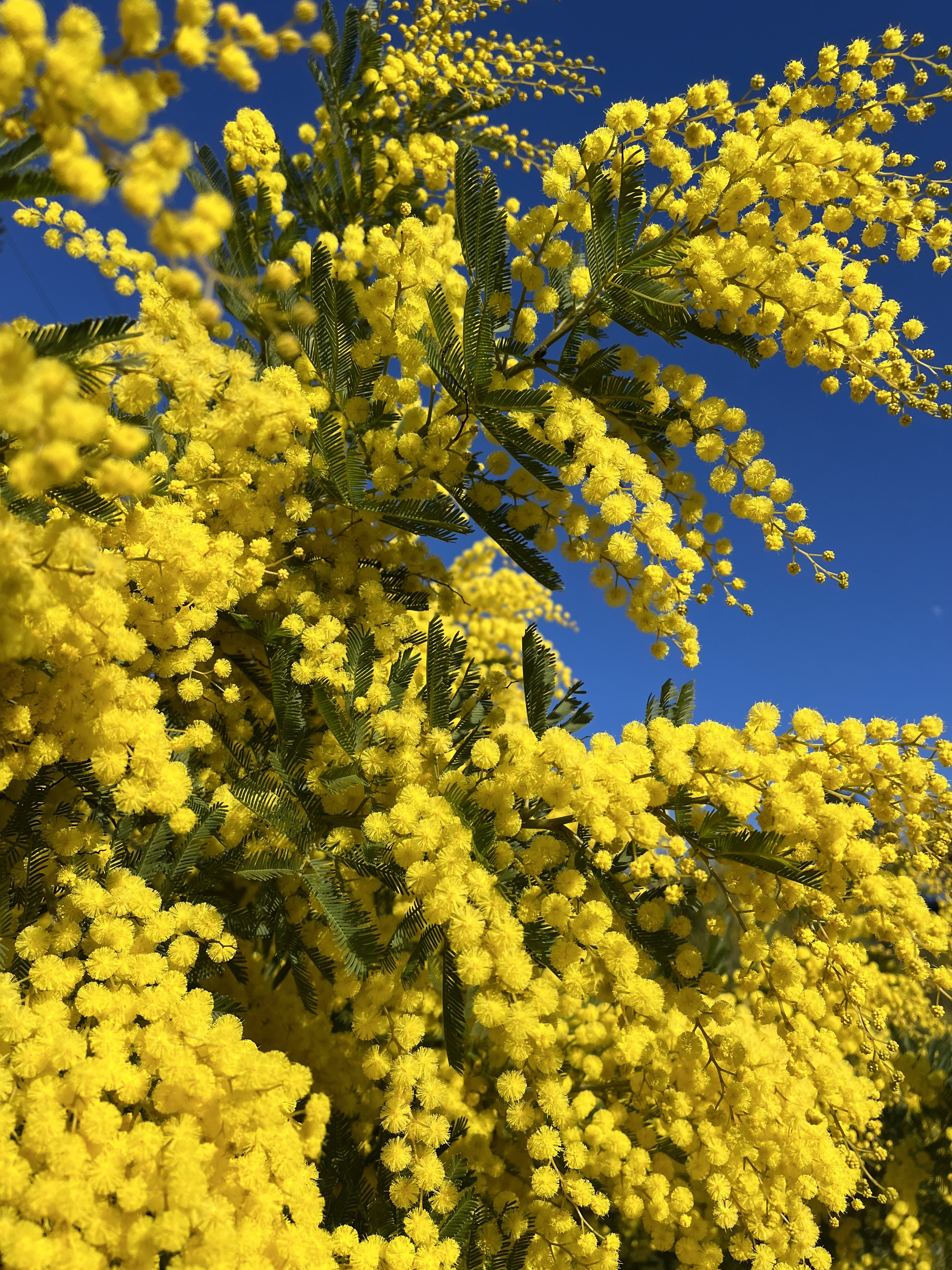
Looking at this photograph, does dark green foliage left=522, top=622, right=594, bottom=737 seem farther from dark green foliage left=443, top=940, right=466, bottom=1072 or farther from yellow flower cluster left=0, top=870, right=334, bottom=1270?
yellow flower cluster left=0, top=870, right=334, bottom=1270

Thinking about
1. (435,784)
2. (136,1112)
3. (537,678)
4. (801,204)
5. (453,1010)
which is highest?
(801,204)

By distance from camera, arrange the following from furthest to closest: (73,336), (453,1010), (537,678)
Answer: (537,678) < (453,1010) < (73,336)

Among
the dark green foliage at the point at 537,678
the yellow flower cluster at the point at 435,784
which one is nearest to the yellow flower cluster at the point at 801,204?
the yellow flower cluster at the point at 435,784

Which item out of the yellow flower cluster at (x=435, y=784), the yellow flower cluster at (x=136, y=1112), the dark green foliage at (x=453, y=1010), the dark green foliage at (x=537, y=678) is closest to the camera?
the yellow flower cluster at (x=136, y=1112)

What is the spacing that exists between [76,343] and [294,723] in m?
1.36

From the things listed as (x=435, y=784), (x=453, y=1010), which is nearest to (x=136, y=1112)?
(x=453, y=1010)

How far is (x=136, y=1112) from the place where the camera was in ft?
5.95

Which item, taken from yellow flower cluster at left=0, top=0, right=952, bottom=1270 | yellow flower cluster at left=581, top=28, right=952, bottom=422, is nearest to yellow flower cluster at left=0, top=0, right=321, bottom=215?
yellow flower cluster at left=0, top=0, right=952, bottom=1270

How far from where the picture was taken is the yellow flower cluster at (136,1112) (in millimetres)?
1590

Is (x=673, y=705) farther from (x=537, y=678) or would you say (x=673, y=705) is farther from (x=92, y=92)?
(x=92, y=92)

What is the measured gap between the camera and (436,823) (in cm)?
215

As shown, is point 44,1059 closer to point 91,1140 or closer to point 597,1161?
point 91,1140

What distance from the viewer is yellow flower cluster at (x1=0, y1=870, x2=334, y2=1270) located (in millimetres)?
1590

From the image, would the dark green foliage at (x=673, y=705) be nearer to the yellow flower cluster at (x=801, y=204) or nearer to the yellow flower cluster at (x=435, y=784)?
the yellow flower cluster at (x=435, y=784)
